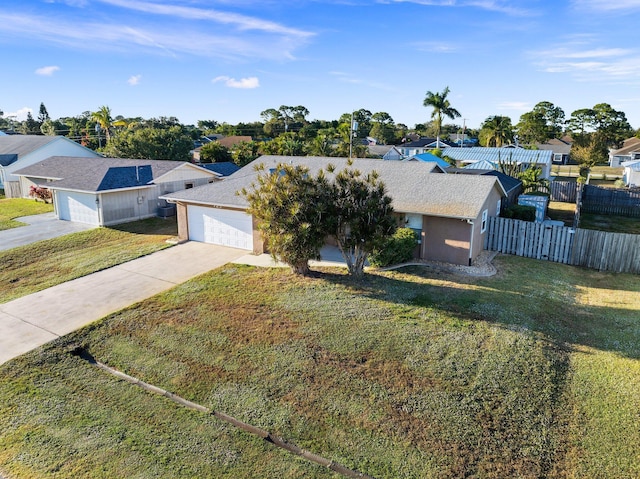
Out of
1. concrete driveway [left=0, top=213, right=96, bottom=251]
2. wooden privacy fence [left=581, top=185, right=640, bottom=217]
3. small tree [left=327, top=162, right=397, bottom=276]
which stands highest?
small tree [left=327, top=162, right=397, bottom=276]

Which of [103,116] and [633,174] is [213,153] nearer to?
[103,116]

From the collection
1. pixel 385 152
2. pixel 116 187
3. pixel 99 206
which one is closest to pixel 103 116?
pixel 116 187

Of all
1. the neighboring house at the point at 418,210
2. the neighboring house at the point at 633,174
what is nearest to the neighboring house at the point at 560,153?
the neighboring house at the point at 633,174

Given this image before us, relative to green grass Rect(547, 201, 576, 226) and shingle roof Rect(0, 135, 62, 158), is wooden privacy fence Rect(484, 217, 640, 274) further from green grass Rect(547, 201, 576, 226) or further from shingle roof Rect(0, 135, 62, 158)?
shingle roof Rect(0, 135, 62, 158)

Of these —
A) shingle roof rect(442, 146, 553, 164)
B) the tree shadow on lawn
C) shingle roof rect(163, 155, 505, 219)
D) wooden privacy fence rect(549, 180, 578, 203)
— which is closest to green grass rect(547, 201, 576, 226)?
wooden privacy fence rect(549, 180, 578, 203)

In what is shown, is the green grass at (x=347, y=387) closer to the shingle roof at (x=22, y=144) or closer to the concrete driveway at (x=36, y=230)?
the concrete driveway at (x=36, y=230)

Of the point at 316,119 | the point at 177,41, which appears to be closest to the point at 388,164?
the point at 177,41
